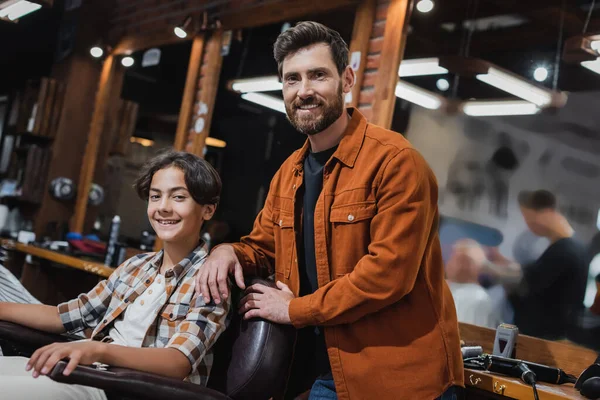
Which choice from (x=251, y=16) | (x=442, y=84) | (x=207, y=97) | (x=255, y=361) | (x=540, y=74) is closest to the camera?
(x=255, y=361)

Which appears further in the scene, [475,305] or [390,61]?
[390,61]

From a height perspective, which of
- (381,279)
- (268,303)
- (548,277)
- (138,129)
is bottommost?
(268,303)

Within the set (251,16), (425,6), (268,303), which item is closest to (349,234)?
(268,303)

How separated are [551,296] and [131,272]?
5.91 ft

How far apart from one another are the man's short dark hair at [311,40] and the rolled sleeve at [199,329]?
84cm

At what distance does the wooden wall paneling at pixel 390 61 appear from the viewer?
147 inches

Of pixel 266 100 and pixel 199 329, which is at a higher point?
pixel 266 100

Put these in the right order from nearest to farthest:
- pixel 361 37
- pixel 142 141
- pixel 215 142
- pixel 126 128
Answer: pixel 361 37 < pixel 215 142 < pixel 142 141 < pixel 126 128

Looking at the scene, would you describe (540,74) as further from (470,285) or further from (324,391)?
(324,391)

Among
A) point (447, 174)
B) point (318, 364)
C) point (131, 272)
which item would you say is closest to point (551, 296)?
point (447, 174)

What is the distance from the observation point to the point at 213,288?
211 cm

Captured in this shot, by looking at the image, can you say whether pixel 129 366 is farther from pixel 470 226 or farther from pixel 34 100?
pixel 34 100

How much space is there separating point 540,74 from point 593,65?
0.79 ft

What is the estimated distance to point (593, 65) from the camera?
296cm
